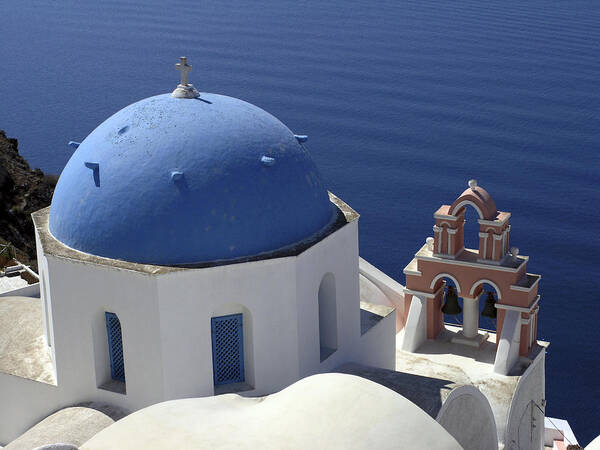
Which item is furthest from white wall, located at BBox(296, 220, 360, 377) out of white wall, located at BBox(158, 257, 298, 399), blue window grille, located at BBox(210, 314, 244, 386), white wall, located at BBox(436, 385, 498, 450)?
white wall, located at BBox(436, 385, 498, 450)

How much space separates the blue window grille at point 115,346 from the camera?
9695mm

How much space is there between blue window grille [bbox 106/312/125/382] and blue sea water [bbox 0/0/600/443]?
15.9m

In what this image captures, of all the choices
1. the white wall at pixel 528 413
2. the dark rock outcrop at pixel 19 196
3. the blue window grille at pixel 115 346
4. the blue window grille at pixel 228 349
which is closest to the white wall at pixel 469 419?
the white wall at pixel 528 413

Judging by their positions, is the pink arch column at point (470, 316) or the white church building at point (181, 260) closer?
the white church building at point (181, 260)

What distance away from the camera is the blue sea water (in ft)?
102

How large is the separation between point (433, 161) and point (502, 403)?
26.9 meters

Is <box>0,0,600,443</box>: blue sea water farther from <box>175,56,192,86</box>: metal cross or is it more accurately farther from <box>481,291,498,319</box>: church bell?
<box>175,56,192,86</box>: metal cross

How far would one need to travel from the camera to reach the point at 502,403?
11773 mm

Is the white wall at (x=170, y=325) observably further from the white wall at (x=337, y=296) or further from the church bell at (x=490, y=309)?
the church bell at (x=490, y=309)

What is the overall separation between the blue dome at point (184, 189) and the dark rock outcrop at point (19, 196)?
1945cm

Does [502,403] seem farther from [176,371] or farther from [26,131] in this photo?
[26,131]

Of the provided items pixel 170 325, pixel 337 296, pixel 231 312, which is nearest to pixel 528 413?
pixel 337 296

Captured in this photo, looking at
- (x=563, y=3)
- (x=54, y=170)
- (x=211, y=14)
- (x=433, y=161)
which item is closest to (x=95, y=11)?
(x=211, y=14)

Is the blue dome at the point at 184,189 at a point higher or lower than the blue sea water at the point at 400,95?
→ higher
